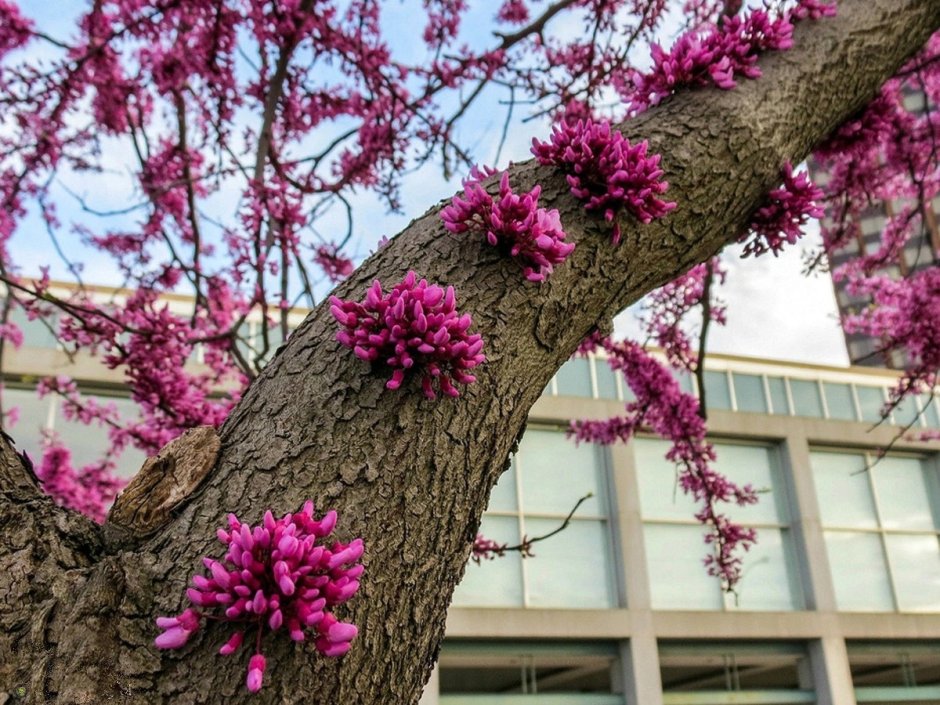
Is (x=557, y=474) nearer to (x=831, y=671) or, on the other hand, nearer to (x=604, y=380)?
(x=604, y=380)

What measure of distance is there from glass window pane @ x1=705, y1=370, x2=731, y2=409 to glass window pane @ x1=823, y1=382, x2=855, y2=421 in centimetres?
218

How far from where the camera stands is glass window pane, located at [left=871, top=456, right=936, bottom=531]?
→ 1428 cm

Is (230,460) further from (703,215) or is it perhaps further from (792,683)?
(792,683)

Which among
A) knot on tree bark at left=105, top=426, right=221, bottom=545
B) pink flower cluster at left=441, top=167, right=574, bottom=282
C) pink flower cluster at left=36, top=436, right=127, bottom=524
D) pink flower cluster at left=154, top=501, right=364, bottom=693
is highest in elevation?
pink flower cluster at left=36, top=436, right=127, bottom=524

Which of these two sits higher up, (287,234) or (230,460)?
(287,234)

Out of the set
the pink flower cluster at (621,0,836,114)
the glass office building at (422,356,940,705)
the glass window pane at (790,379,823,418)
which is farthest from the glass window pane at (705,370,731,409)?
the pink flower cluster at (621,0,836,114)

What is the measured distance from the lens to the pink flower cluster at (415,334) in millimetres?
1408

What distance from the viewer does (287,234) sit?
159 inches

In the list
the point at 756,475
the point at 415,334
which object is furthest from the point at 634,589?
the point at 415,334

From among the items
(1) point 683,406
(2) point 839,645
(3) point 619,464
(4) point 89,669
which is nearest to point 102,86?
(1) point 683,406

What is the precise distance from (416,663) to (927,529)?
15581mm

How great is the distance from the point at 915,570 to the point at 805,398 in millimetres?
3381

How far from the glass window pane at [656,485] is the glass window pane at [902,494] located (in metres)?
3.76

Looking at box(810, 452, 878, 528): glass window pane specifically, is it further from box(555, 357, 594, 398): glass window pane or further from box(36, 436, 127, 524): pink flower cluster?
box(36, 436, 127, 524): pink flower cluster
